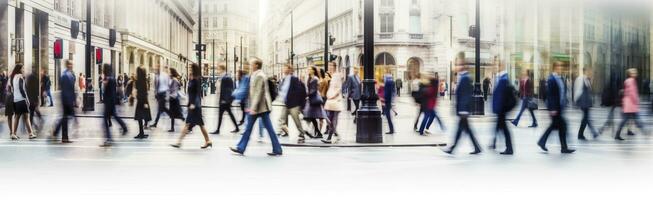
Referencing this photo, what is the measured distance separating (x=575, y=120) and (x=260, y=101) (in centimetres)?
1279

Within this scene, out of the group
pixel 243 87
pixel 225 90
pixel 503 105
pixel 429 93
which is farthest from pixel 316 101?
pixel 503 105

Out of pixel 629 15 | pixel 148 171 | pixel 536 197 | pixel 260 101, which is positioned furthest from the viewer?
pixel 629 15

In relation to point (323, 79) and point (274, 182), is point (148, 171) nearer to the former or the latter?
point (274, 182)

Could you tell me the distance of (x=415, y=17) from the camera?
68062 mm

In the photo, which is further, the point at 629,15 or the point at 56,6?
the point at 56,6

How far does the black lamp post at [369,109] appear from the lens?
13.6 meters

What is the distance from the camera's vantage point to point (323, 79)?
1664 cm

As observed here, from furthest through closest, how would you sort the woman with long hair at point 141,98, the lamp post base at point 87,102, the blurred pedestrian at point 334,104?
the lamp post base at point 87,102 < the woman with long hair at point 141,98 < the blurred pedestrian at point 334,104

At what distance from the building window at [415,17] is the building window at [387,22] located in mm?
1664

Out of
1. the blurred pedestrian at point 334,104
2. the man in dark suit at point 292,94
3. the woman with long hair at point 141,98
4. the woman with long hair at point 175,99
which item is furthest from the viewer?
the woman with long hair at point 175,99

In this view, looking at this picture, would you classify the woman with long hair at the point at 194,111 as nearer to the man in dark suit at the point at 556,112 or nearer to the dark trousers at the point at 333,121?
the dark trousers at the point at 333,121

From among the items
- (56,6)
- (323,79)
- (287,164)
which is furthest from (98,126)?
(56,6)

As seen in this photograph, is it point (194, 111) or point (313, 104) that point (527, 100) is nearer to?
point (313, 104)

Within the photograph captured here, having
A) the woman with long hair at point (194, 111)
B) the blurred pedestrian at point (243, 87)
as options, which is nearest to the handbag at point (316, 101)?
the blurred pedestrian at point (243, 87)
